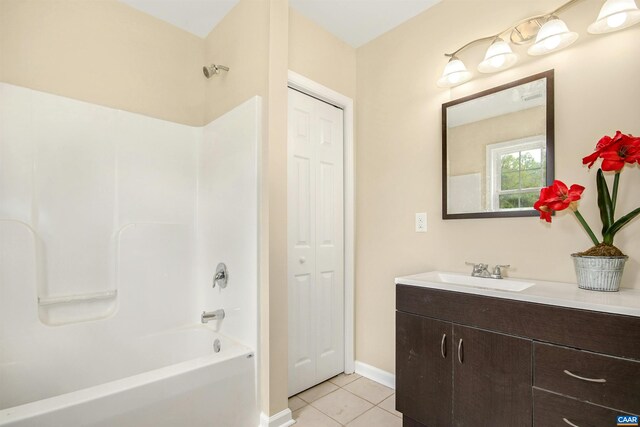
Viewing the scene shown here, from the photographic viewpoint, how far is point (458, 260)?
6.03 feet

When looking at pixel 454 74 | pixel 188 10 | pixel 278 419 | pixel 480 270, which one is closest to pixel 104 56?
pixel 188 10

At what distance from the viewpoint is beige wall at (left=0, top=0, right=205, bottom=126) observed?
1736mm

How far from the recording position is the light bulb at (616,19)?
4.12 feet

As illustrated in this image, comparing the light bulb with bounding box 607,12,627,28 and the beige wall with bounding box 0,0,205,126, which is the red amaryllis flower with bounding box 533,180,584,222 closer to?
the light bulb with bounding box 607,12,627,28

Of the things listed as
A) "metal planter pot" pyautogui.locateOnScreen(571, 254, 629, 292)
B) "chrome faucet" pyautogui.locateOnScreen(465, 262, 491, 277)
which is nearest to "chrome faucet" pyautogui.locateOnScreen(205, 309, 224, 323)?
"chrome faucet" pyautogui.locateOnScreen(465, 262, 491, 277)

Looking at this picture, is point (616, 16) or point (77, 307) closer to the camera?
point (616, 16)

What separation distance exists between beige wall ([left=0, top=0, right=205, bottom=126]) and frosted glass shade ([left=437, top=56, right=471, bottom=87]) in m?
1.78

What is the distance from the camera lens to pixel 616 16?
4.16 feet

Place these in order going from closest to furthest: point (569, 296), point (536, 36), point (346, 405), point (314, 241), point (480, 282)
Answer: point (569, 296)
point (536, 36)
point (480, 282)
point (346, 405)
point (314, 241)

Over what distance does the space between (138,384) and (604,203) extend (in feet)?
6.94

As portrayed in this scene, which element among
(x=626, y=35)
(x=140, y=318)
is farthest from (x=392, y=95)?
(x=140, y=318)

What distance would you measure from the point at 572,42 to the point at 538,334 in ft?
4.38

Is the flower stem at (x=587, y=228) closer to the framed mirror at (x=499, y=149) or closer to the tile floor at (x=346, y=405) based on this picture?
the framed mirror at (x=499, y=149)

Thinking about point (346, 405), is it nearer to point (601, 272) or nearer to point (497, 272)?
point (497, 272)
